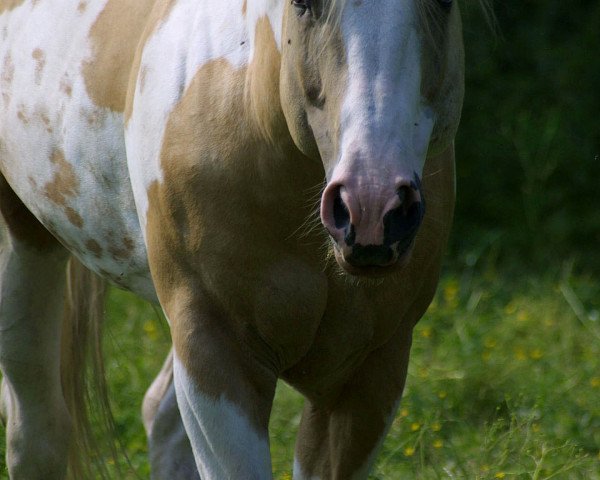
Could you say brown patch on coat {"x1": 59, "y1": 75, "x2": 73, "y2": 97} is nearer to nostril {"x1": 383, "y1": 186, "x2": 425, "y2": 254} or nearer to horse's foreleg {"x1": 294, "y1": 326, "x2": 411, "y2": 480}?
horse's foreleg {"x1": 294, "y1": 326, "x2": 411, "y2": 480}

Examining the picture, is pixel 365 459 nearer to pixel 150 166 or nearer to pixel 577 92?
pixel 150 166

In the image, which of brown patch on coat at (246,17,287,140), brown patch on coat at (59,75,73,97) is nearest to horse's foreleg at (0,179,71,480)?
brown patch on coat at (59,75,73,97)

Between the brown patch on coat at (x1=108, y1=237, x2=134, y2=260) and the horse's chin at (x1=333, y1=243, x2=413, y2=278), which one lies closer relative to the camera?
the horse's chin at (x1=333, y1=243, x2=413, y2=278)

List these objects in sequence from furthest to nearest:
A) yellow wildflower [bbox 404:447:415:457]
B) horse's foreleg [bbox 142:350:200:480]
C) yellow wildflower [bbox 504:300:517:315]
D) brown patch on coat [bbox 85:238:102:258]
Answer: yellow wildflower [bbox 504:300:517:315], yellow wildflower [bbox 404:447:415:457], horse's foreleg [bbox 142:350:200:480], brown patch on coat [bbox 85:238:102:258]

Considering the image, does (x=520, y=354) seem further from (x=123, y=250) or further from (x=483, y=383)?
(x=123, y=250)

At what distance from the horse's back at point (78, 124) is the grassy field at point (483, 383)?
92cm

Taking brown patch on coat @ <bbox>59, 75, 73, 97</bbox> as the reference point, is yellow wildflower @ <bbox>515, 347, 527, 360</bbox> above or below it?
below

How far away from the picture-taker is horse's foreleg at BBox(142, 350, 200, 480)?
311 centimetres

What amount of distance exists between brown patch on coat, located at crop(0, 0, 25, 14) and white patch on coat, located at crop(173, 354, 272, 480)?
3.23 ft

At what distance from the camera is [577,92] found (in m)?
5.87

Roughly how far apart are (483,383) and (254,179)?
7.10 feet

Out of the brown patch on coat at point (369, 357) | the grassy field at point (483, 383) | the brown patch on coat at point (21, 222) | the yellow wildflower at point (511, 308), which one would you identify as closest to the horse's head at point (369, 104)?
the brown patch on coat at point (369, 357)

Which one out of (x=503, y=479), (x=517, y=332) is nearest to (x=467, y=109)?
(x=517, y=332)

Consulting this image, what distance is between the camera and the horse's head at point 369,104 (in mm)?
1646
